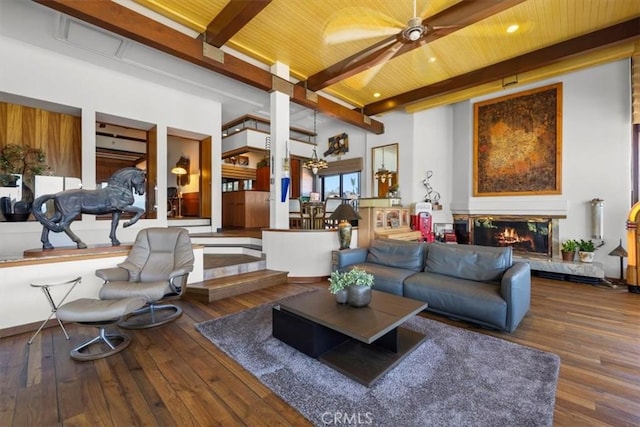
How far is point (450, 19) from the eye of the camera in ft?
11.5

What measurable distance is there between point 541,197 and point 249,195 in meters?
6.85

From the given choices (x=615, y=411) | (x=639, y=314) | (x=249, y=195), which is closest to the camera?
(x=615, y=411)

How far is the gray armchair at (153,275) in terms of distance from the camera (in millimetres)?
2754

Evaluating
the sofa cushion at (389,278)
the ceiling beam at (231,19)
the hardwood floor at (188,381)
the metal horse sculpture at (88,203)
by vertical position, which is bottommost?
the hardwood floor at (188,381)

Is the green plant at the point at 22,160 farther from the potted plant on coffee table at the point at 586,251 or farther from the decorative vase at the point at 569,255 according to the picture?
the potted plant on coffee table at the point at 586,251

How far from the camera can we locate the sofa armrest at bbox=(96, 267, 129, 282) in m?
2.83

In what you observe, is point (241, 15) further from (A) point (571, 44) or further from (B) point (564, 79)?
(B) point (564, 79)

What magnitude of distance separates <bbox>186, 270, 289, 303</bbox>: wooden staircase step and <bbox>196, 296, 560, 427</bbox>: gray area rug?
1.13m

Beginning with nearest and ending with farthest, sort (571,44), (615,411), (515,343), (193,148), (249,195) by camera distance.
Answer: (615,411), (515,343), (571,44), (249,195), (193,148)

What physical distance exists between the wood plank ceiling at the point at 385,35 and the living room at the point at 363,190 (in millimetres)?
926

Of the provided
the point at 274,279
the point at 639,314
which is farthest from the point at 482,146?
the point at 274,279

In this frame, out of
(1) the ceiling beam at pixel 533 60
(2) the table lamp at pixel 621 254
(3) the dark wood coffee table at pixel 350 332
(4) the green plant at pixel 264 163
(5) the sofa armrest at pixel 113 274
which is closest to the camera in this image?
(3) the dark wood coffee table at pixel 350 332

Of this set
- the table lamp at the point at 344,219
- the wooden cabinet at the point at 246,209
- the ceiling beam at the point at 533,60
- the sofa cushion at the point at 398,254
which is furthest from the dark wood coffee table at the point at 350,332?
the wooden cabinet at the point at 246,209

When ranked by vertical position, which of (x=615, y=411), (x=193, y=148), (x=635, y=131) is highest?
(x=193, y=148)
